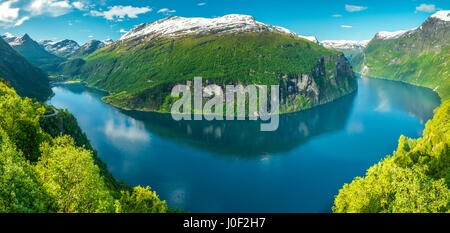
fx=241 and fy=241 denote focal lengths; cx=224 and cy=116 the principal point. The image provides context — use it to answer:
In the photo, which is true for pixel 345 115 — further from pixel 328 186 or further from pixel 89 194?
pixel 89 194

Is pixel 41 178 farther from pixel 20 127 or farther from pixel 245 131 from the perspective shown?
pixel 245 131

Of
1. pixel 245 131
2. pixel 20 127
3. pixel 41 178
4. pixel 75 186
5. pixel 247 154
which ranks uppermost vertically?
pixel 20 127

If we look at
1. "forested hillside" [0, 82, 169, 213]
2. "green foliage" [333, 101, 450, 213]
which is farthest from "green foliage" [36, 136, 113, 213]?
"green foliage" [333, 101, 450, 213]

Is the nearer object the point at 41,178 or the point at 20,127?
the point at 41,178

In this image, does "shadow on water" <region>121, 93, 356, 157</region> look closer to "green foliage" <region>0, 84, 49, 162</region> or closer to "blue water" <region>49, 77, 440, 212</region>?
"blue water" <region>49, 77, 440, 212</region>

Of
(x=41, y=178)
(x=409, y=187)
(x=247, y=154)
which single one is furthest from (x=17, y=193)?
(x=247, y=154)
